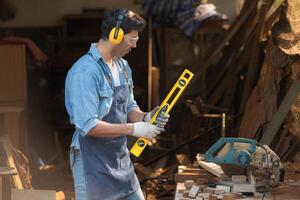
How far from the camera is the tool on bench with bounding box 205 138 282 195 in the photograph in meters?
4.35

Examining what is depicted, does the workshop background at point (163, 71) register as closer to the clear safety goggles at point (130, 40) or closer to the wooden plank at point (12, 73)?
the wooden plank at point (12, 73)

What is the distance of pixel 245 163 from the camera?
4.35 metres

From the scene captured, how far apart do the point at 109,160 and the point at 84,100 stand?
437 millimetres

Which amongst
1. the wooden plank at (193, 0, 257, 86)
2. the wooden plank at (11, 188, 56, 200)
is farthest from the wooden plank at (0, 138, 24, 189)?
the wooden plank at (193, 0, 257, 86)

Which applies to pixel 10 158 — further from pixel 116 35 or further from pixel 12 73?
pixel 116 35

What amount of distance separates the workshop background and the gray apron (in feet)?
8.12

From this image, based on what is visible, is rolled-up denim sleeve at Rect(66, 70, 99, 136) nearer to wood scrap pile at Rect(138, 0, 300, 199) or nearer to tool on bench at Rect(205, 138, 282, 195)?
tool on bench at Rect(205, 138, 282, 195)

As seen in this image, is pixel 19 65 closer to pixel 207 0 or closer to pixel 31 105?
pixel 31 105

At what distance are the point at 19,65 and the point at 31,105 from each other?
166cm

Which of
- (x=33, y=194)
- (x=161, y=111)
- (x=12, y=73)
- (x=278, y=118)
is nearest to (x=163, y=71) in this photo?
(x=12, y=73)

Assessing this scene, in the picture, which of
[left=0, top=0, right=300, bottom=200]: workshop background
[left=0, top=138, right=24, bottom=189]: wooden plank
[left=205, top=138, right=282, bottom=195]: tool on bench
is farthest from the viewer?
[left=0, top=0, right=300, bottom=200]: workshop background

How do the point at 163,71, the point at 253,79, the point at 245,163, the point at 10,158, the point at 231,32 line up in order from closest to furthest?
the point at 245,163, the point at 10,158, the point at 253,79, the point at 231,32, the point at 163,71

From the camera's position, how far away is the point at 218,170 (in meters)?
4.62

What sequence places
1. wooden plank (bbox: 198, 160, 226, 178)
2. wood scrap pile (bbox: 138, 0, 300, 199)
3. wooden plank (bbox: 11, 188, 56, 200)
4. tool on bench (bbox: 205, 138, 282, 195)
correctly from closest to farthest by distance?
1. tool on bench (bbox: 205, 138, 282, 195)
2. wooden plank (bbox: 198, 160, 226, 178)
3. wooden plank (bbox: 11, 188, 56, 200)
4. wood scrap pile (bbox: 138, 0, 300, 199)
